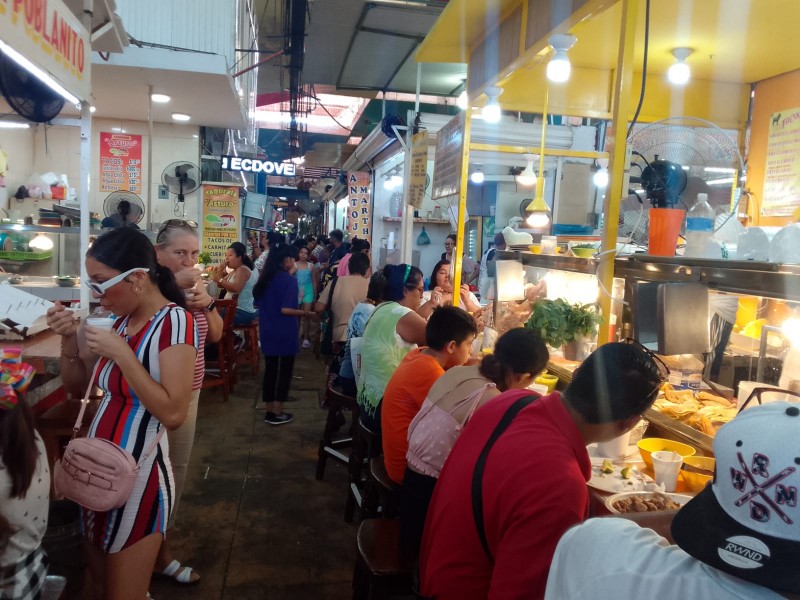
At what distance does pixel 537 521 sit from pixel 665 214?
1849 millimetres

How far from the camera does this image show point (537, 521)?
5.20 feet

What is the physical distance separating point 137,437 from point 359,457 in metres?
2.11

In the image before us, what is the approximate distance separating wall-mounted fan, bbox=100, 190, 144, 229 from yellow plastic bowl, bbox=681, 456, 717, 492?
7.19 m

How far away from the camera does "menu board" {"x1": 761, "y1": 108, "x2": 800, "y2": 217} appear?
5.02 metres

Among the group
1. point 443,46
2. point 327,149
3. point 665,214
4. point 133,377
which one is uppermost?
point 327,149

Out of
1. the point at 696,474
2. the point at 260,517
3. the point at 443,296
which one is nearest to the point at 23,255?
the point at 260,517

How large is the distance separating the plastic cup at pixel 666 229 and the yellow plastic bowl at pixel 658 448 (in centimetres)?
91

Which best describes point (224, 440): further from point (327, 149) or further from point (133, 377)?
point (327, 149)

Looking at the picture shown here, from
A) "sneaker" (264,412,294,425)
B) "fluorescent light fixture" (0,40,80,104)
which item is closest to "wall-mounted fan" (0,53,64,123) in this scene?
"fluorescent light fixture" (0,40,80,104)

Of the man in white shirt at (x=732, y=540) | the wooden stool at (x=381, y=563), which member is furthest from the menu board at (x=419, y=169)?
the man in white shirt at (x=732, y=540)

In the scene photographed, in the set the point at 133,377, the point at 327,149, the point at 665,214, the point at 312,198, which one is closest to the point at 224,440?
the point at 133,377

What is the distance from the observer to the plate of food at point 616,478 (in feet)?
7.54

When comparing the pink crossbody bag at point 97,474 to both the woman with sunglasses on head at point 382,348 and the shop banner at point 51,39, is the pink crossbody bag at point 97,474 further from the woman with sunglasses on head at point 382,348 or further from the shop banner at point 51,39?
the woman with sunglasses on head at point 382,348

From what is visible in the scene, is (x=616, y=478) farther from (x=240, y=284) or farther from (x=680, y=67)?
→ (x=240, y=284)
